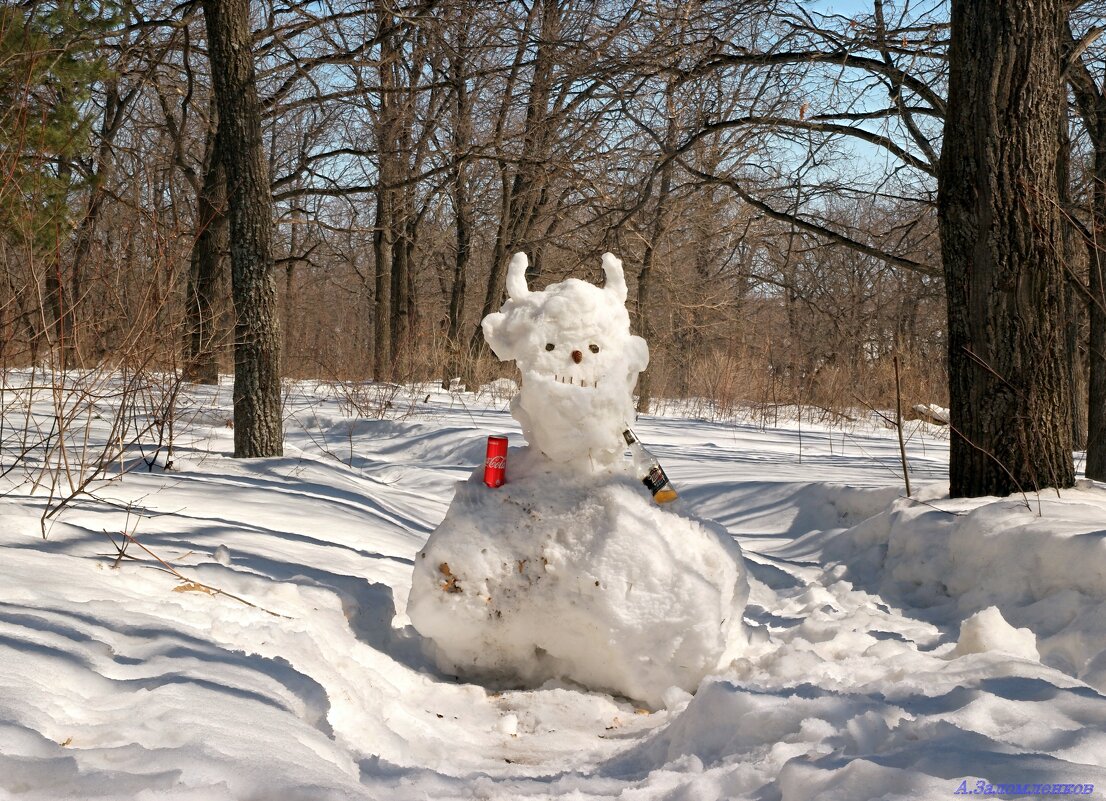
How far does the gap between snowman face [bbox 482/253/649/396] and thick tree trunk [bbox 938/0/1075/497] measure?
8.64 feet

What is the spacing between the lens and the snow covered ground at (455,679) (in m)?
1.63

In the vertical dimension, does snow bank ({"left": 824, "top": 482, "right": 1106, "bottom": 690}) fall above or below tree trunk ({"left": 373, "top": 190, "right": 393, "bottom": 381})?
below

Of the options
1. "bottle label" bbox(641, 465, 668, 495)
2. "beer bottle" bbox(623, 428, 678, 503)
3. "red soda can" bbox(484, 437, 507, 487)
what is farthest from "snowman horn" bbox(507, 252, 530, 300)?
"bottle label" bbox(641, 465, 668, 495)

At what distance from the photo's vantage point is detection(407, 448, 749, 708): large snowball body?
9.45ft

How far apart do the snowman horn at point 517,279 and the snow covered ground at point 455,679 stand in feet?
4.60

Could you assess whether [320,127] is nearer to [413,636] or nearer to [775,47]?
[775,47]

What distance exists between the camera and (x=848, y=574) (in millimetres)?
4699

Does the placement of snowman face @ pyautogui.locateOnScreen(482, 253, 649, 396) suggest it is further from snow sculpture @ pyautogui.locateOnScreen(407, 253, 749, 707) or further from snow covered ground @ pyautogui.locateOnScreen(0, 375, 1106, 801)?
snow covered ground @ pyautogui.locateOnScreen(0, 375, 1106, 801)

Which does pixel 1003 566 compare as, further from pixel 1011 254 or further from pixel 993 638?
pixel 1011 254

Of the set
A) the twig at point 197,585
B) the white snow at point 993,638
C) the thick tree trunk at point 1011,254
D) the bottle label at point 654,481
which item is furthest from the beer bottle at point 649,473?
the thick tree trunk at point 1011,254

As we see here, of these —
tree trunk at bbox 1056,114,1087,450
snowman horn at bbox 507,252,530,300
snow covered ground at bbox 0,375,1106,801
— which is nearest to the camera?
snow covered ground at bbox 0,375,1106,801

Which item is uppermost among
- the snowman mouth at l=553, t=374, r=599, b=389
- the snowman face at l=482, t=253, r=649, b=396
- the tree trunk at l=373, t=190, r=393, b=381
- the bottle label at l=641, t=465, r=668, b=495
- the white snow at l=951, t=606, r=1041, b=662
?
the tree trunk at l=373, t=190, r=393, b=381

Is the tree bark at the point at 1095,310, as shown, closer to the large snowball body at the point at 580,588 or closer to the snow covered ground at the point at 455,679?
the snow covered ground at the point at 455,679

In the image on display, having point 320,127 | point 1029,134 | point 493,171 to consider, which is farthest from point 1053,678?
point 493,171
